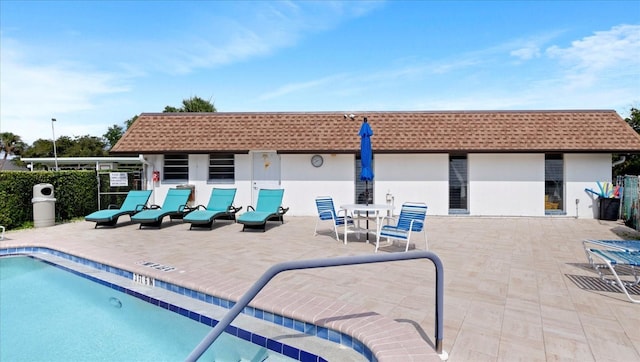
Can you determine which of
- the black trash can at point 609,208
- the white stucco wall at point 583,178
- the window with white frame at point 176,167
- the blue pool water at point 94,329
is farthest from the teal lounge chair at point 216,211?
the black trash can at point 609,208

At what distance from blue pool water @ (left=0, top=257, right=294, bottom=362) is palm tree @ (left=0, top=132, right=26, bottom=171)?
58.0m

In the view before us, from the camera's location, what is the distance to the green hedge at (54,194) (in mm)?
11852

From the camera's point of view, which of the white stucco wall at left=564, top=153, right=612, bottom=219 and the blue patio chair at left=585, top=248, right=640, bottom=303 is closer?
the blue patio chair at left=585, top=248, right=640, bottom=303

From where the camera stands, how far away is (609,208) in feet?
44.7

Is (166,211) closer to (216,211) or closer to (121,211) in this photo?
(121,211)

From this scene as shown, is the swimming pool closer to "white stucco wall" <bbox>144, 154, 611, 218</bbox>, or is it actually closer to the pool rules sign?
the pool rules sign

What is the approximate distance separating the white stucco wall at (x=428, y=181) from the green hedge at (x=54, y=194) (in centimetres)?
237

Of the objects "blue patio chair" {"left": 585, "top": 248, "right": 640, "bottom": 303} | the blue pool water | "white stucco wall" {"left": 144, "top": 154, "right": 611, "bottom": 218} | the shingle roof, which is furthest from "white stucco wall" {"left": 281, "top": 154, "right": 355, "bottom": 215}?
"blue patio chair" {"left": 585, "top": 248, "right": 640, "bottom": 303}

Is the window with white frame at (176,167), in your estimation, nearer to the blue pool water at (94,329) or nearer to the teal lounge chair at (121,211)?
the teal lounge chair at (121,211)

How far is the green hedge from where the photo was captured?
11.9 metres

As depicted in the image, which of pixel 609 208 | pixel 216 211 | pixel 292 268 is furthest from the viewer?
pixel 609 208

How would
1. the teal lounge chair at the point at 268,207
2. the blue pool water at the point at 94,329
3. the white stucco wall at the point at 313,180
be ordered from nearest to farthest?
1. the blue pool water at the point at 94,329
2. the teal lounge chair at the point at 268,207
3. the white stucco wall at the point at 313,180

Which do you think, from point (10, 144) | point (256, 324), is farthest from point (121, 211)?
point (10, 144)

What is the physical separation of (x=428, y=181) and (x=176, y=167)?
11.0 metres
